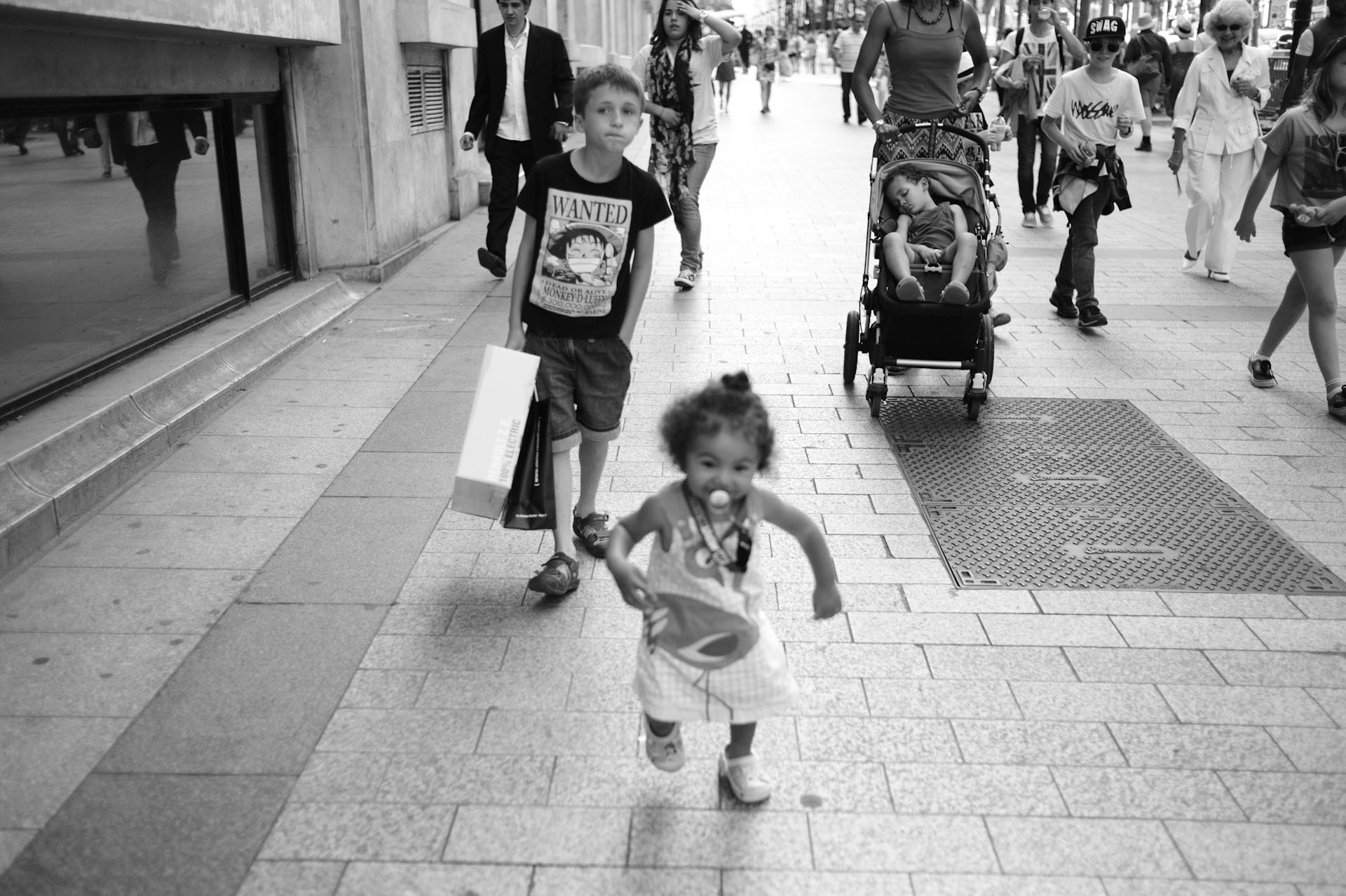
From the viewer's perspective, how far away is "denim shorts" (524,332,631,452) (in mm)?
4551

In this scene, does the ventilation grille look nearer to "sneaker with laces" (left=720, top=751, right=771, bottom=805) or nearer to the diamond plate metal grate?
the diamond plate metal grate

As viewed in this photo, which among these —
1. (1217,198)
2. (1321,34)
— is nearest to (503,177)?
(1217,198)

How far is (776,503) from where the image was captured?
Result: 3082 millimetres

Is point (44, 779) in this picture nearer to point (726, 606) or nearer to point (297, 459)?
point (726, 606)

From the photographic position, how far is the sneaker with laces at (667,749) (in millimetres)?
3232

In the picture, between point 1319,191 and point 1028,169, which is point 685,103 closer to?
point 1319,191

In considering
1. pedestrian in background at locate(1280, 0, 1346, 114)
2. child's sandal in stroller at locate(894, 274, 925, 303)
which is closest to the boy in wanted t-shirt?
child's sandal in stroller at locate(894, 274, 925, 303)

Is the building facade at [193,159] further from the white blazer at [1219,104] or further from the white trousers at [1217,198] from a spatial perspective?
the white trousers at [1217,198]

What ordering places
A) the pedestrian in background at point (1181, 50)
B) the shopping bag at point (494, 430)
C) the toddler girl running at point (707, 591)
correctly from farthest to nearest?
the pedestrian in background at point (1181, 50) → the shopping bag at point (494, 430) → the toddler girl running at point (707, 591)

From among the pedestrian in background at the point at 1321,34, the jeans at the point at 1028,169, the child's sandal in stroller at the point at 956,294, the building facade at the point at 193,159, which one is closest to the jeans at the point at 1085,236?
the child's sandal in stroller at the point at 956,294

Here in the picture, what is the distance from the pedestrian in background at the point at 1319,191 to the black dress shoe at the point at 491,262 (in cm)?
529

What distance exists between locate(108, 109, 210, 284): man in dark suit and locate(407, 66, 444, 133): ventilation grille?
3598mm

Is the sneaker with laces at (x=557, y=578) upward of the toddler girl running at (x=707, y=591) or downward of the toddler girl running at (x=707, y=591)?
downward

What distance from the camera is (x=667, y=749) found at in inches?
127
